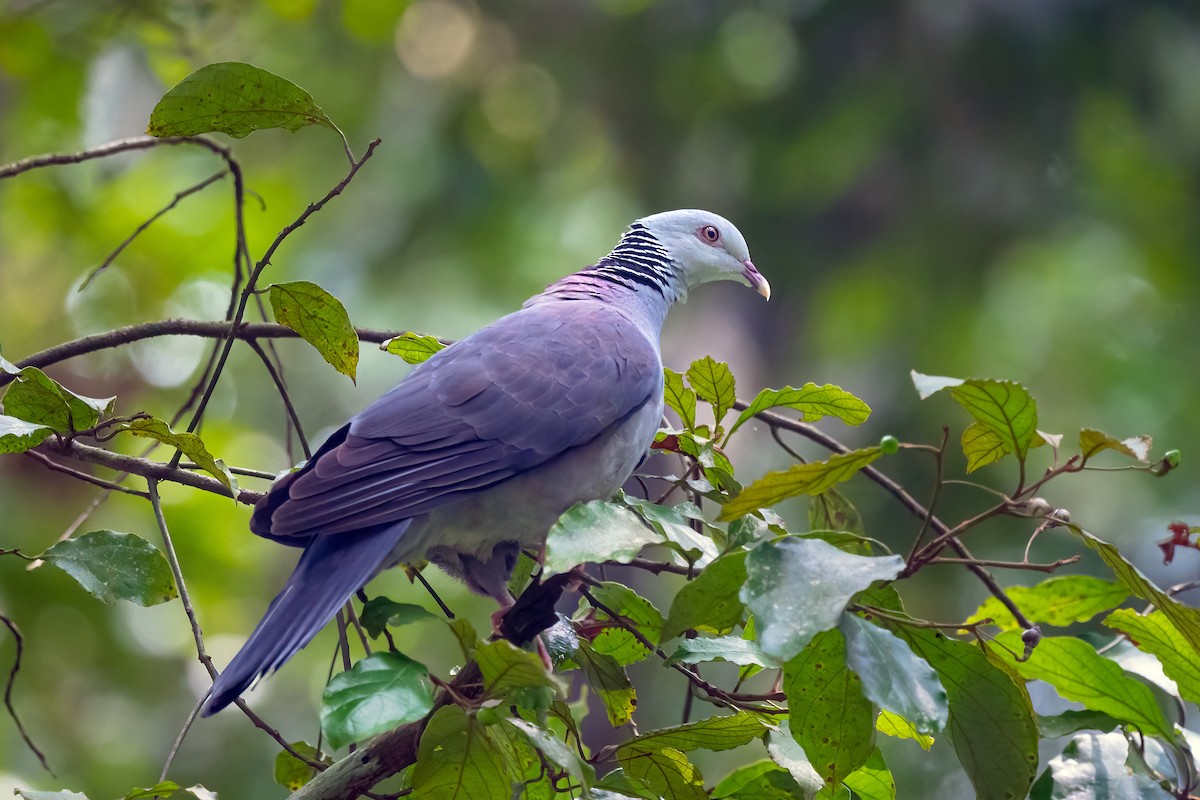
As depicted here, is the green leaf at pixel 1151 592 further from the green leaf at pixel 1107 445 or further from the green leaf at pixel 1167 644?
the green leaf at pixel 1167 644

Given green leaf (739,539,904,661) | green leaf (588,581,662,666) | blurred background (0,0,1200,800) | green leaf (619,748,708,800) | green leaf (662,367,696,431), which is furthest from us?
blurred background (0,0,1200,800)

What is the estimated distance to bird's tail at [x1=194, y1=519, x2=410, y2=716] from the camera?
2018 mm

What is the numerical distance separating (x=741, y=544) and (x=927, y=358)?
22.9 ft

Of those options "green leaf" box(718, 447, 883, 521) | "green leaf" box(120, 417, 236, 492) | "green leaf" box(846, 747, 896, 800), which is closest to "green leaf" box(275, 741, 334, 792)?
"green leaf" box(120, 417, 236, 492)

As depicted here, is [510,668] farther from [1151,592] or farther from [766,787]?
[1151,592]

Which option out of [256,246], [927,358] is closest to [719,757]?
[927,358]

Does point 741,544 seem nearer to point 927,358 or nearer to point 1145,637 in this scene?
point 1145,637

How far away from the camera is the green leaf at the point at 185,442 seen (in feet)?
7.25

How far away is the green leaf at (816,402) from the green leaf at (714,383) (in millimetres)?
112

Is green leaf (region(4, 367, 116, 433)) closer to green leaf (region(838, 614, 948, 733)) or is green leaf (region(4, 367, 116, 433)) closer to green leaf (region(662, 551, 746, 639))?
green leaf (region(662, 551, 746, 639))

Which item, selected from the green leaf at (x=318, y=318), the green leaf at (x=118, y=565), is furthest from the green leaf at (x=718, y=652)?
the green leaf at (x=118, y=565)

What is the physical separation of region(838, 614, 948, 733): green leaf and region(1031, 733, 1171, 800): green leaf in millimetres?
532

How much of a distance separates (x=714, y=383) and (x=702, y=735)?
80cm

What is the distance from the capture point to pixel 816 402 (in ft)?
8.20
